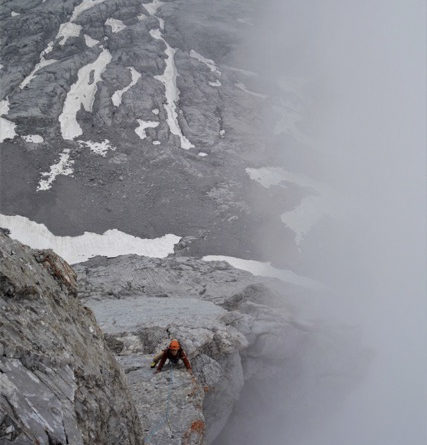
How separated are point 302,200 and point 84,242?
3967cm

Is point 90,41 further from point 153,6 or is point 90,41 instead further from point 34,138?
point 34,138

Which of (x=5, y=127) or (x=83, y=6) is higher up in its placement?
(x=83, y=6)

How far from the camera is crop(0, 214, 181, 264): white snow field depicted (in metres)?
48.1

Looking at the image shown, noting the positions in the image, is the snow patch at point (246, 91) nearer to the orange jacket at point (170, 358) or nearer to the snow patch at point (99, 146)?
the snow patch at point (99, 146)

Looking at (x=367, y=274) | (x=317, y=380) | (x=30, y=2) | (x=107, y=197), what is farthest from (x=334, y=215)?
(x=30, y=2)

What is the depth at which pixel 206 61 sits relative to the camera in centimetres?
10044

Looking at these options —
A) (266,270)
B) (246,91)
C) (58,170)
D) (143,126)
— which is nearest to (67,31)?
(143,126)

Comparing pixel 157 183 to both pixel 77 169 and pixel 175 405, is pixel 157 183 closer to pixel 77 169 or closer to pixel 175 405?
pixel 77 169

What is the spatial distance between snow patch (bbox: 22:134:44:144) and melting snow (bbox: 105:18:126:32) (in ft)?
151

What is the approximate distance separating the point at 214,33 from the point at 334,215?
69.5 metres

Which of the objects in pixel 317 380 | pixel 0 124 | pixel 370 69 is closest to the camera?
pixel 317 380

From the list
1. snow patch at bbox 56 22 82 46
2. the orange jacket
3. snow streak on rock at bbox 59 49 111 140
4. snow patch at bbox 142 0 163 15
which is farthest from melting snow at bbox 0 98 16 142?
the orange jacket

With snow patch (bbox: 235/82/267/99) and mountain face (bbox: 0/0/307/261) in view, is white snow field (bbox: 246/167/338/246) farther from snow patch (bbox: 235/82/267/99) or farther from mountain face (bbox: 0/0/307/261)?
snow patch (bbox: 235/82/267/99)

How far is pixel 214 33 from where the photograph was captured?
10838cm
